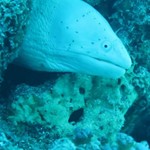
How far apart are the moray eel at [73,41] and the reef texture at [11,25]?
1.53ft

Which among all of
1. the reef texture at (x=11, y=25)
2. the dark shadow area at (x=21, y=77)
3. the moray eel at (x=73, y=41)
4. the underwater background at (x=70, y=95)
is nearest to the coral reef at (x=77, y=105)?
the underwater background at (x=70, y=95)

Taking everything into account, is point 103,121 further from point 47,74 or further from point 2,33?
point 2,33

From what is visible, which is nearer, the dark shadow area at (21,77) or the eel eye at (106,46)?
the eel eye at (106,46)

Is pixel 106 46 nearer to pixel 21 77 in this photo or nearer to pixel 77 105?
pixel 77 105

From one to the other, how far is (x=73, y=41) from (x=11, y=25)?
0.74 meters

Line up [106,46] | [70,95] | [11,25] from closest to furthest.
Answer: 1. [11,25]
2. [106,46]
3. [70,95]

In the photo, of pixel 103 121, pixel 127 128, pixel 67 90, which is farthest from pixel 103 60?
pixel 127 128

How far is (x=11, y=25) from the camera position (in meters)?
2.38

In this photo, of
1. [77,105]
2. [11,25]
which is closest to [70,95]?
[77,105]

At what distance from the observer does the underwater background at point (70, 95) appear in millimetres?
2541

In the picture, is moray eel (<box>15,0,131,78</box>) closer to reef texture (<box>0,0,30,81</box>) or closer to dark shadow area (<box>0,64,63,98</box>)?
dark shadow area (<box>0,64,63,98</box>)

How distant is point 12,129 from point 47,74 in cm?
83

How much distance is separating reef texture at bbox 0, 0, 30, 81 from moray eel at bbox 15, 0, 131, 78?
47 centimetres

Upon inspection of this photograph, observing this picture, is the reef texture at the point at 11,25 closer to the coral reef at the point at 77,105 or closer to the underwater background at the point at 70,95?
the underwater background at the point at 70,95
